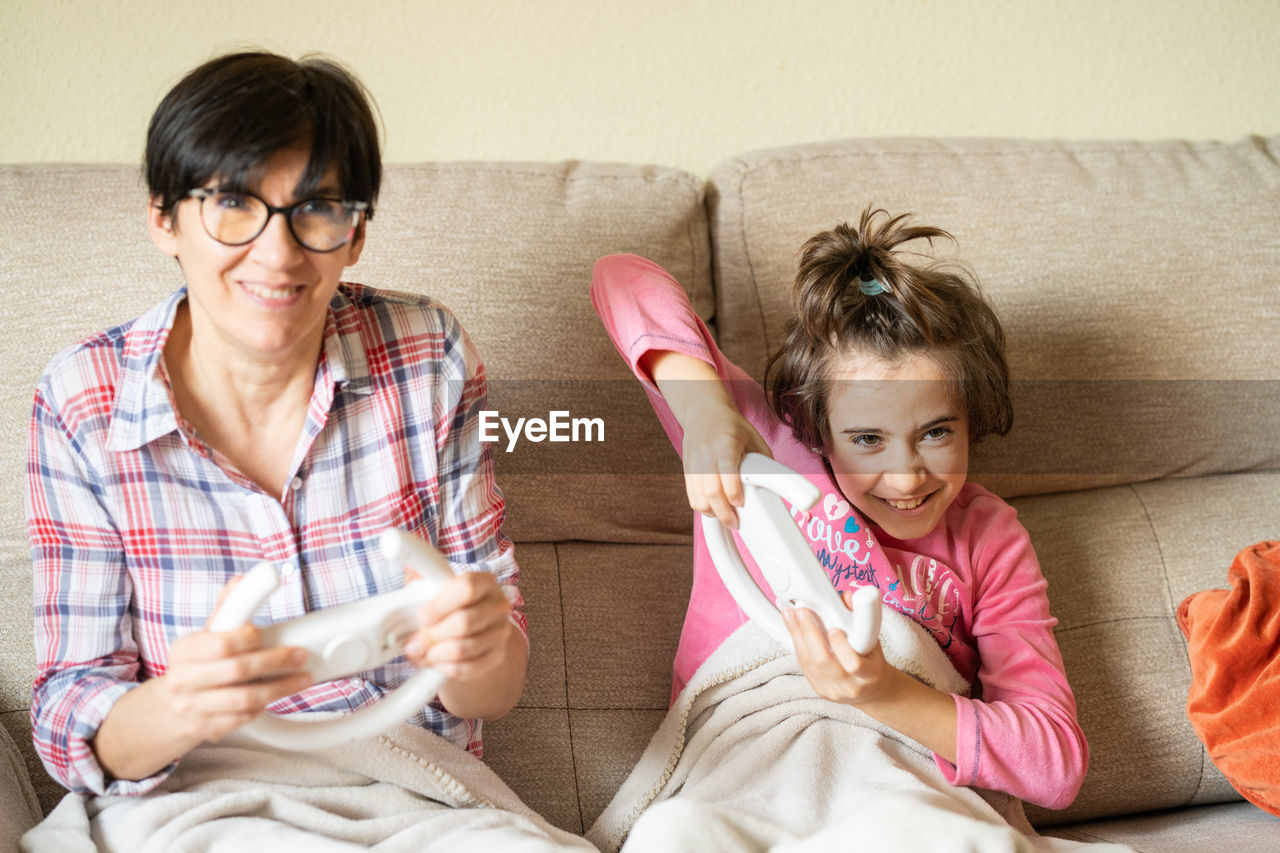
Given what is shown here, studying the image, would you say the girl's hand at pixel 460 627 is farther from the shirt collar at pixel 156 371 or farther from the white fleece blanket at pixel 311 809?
the shirt collar at pixel 156 371

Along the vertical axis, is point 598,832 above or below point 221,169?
below

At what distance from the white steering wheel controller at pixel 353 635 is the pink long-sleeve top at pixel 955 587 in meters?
0.42

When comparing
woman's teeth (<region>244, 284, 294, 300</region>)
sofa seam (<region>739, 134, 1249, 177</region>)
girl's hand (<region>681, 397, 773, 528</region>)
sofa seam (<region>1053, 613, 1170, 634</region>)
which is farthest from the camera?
sofa seam (<region>739, 134, 1249, 177</region>)

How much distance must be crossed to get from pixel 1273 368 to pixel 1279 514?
0.67 ft

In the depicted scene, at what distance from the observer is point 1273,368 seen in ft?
4.84

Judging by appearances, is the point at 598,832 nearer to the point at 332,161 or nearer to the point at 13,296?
the point at 332,161

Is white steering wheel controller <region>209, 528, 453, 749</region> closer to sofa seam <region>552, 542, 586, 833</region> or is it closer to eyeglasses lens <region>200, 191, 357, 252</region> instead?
eyeglasses lens <region>200, 191, 357, 252</region>

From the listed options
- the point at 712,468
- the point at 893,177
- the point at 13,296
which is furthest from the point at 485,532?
the point at 893,177

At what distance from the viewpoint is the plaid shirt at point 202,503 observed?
94cm

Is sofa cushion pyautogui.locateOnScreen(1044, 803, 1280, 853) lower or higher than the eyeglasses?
lower

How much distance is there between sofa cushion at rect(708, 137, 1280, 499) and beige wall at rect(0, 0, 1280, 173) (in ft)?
0.83

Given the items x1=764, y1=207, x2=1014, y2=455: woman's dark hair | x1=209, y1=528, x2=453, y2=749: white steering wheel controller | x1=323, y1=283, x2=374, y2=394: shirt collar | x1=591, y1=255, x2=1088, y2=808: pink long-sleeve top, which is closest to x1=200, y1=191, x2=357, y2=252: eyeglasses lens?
x1=323, y1=283, x2=374, y2=394: shirt collar

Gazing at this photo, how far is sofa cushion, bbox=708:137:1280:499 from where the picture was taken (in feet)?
4.74

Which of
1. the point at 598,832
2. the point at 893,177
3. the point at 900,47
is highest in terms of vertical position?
the point at 900,47
